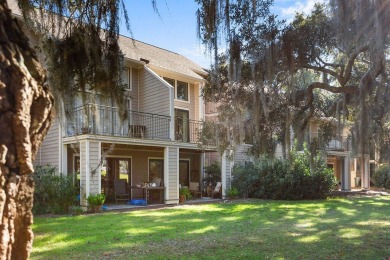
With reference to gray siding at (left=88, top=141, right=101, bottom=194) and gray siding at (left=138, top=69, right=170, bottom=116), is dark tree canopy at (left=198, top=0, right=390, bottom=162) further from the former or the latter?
gray siding at (left=138, top=69, right=170, bottom=116)

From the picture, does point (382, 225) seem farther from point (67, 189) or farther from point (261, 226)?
point (67, 189)

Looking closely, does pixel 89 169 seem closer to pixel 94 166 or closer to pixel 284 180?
pixel 94 166

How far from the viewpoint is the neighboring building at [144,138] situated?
13.6m

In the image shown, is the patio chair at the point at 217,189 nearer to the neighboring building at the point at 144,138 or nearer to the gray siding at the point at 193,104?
the neighboring building at the point at 144,138

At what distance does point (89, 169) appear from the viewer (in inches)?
524

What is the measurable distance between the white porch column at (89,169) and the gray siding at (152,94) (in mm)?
3973

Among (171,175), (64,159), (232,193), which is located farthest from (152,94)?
(232,193)

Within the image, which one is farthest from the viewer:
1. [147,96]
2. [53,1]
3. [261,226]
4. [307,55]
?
[147,96]

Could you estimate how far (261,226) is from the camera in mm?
9352

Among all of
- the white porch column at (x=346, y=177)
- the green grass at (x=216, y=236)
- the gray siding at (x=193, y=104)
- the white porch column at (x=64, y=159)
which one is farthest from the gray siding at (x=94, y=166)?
the white porch column at (x=346, y=177)

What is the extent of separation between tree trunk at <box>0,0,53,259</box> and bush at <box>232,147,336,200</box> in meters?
16.1

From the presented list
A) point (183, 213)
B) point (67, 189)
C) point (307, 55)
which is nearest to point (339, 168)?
point (183, 213)

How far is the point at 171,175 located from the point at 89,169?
3661mm

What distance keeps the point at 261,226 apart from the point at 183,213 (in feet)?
11.4
